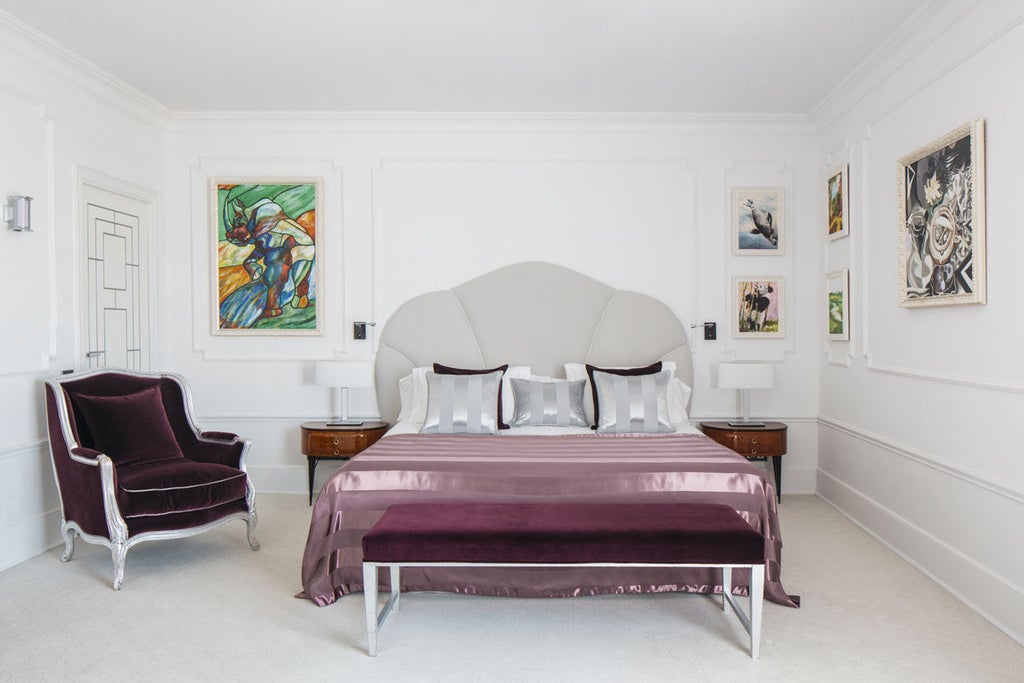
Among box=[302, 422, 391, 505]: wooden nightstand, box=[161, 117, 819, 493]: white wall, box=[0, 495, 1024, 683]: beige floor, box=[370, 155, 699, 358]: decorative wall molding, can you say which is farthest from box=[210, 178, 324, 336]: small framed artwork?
box=[0, 495, 1024, 683]: beige floor

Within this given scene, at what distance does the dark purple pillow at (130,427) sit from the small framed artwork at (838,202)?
4581 mm

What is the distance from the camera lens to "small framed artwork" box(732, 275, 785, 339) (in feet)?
17.5

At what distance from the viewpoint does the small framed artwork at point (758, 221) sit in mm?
5340

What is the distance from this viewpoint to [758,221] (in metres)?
5.34

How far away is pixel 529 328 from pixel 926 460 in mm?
2734

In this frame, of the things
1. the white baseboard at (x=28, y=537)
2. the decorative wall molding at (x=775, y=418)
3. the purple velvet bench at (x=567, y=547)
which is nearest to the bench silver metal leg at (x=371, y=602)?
the purple velvet bench at (x=567, y=547)

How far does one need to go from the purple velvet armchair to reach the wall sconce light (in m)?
0.87

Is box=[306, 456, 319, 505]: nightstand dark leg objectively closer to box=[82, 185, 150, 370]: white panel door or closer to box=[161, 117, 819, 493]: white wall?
box=[161, 117, 819, 493]: white wall

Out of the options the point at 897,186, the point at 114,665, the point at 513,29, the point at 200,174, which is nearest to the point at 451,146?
the point at 513,29

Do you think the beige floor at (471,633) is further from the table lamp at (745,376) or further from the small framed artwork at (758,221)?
the small framed artwork at (758,221)

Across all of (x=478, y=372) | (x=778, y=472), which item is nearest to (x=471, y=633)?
(x=478, y=372)

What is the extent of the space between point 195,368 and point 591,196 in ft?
11.1

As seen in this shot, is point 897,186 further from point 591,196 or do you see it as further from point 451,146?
point 451,146

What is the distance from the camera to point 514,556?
8.89ft
